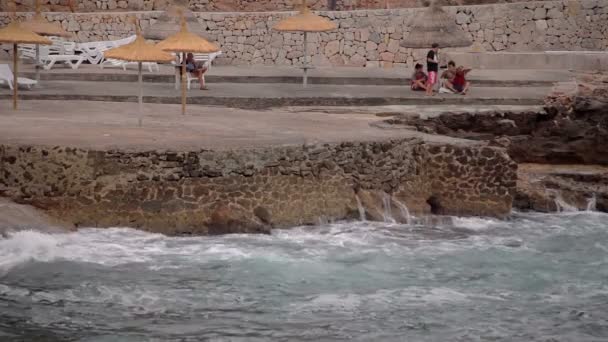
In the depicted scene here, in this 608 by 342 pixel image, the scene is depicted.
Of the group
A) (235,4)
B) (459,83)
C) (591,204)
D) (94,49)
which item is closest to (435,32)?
(459,83)

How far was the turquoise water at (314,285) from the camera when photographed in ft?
43.1

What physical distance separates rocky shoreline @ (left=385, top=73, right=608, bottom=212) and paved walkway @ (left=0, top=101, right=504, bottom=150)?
1.41m

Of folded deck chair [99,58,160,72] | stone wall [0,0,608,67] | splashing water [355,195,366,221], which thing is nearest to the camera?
splashing water [355,195,366,221]

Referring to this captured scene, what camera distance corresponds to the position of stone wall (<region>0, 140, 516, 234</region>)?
54.0ft

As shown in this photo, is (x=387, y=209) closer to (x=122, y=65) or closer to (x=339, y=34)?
(x=122, y=65)

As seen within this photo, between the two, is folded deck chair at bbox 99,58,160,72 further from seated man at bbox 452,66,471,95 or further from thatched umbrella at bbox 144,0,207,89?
seated man at bbox 452,66,471,95

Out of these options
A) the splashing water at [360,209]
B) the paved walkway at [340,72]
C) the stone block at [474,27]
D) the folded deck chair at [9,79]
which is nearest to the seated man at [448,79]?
the paved walkway at [340,72]

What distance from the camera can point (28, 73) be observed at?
26.3m

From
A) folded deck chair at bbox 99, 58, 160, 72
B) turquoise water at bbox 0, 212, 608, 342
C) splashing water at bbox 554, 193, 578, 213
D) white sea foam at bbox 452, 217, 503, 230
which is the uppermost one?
folded deck chair at bbox 99, 58, 160, 72

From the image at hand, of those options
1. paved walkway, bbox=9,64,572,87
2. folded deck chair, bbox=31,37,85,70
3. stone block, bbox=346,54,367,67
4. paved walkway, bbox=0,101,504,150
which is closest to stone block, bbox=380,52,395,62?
stone block, bbox=346,54,367,67

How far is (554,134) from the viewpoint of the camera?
2206 centimetres

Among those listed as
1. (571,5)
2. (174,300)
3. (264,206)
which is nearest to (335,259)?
(264,206)

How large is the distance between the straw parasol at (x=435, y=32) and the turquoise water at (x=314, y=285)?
8603 millimetres

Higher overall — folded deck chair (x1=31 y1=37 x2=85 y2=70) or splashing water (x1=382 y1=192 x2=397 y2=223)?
folded deck chair (x1=31 y1=37 x2=85 y2=70)
